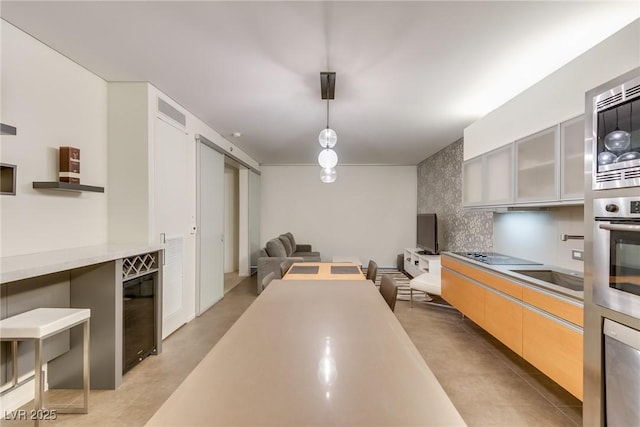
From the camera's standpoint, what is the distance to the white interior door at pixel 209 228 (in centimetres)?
409

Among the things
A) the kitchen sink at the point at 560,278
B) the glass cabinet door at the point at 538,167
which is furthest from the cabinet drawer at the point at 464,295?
the glass cabinet door at the point at 538,167

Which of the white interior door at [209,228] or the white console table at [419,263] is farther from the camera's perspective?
the white console table at [419,263]

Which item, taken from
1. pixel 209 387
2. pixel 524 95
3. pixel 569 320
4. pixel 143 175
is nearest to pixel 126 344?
pixel 143 175

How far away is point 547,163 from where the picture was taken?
2457mm

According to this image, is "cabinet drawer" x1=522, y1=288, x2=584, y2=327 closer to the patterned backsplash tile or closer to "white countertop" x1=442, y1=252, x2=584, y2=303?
"white countertop" x1=442, y1=252, x2=584, y2=303

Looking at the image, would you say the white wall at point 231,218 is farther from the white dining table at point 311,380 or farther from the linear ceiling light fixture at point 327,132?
the white dining table at point 311,380

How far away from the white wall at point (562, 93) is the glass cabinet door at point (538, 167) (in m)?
0.09

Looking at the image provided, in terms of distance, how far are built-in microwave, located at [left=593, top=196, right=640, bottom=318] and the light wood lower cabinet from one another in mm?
351

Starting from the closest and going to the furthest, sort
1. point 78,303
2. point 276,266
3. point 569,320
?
point 569,320, point 78,303, point 276,266

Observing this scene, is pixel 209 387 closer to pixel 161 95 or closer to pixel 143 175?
pixel 143 175

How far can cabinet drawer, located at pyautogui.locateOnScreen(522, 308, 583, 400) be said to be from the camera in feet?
6.00

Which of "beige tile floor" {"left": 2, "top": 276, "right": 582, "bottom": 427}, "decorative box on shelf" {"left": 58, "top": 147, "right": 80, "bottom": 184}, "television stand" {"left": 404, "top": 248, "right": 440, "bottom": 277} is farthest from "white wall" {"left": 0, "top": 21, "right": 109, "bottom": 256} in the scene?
"television stand" {"left": 404, "top": 248, "right": 440, "bottom": 277}

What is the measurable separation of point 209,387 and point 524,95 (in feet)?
10.6

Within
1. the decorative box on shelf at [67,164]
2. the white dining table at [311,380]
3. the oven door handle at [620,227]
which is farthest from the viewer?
the decorative box on shelf at [67,164]
